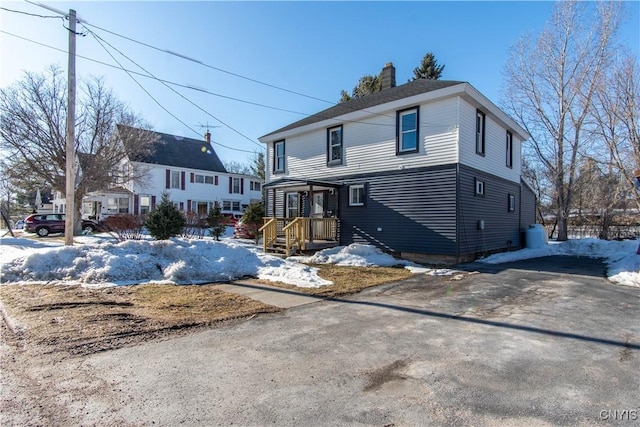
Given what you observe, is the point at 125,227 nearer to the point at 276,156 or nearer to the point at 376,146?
the point at 276,156

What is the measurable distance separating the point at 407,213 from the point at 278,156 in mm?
8054

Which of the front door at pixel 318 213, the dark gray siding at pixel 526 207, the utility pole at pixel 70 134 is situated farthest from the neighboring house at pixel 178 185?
the dark gray siding at pixel 526 207

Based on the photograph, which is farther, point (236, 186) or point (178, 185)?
point (236, 186)

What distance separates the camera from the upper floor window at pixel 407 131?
511 inches

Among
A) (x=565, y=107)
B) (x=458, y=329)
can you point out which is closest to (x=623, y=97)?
(x=565, y=107)

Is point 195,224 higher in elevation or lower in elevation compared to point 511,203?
lower

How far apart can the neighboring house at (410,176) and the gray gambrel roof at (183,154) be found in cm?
2018

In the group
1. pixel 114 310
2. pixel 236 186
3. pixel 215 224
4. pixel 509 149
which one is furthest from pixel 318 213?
pixel 236 186

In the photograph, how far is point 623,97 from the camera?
18.8m

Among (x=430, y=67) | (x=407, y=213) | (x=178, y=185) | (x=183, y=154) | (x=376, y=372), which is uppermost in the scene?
(x=430, y=67)

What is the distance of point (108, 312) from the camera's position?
5.52 metres

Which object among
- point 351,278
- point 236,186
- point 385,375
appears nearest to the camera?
point 385,375

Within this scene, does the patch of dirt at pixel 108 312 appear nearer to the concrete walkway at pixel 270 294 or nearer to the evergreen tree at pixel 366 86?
the concrete walkway at pixel 270 294

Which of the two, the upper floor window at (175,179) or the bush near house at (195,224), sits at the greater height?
the upper floor window at (175,179)
